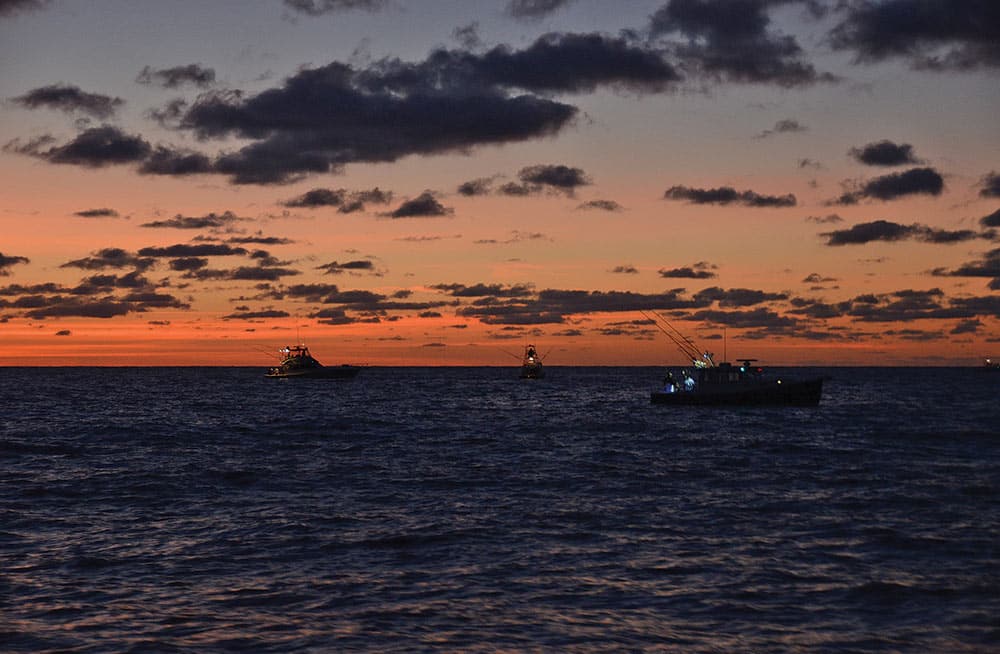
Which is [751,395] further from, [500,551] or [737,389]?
[500,551]

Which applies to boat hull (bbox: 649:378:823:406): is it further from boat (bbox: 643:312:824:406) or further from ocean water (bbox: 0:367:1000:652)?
ocean water (bbox: 0:367:1000:652)

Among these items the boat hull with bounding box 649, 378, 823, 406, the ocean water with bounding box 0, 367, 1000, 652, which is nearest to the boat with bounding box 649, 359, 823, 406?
the boat hull with bounding box 649, 378, 823, 406

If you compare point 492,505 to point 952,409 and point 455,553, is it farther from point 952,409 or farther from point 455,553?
point 952,409

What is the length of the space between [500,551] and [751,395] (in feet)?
302

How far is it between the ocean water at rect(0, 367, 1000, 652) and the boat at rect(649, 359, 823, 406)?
50961 mm

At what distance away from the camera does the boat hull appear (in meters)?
115

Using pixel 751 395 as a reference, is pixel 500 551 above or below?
below

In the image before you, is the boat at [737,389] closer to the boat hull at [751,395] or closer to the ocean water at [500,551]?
the boat hull at [751,395]

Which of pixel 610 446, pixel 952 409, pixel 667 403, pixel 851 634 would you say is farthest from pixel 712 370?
pixel 851 634

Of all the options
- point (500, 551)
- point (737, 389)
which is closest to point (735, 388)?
point (737, 389)

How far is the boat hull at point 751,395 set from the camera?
115000 millimetres

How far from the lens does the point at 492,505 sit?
124ft

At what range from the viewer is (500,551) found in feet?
90.5

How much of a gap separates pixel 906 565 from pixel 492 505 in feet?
53.0
